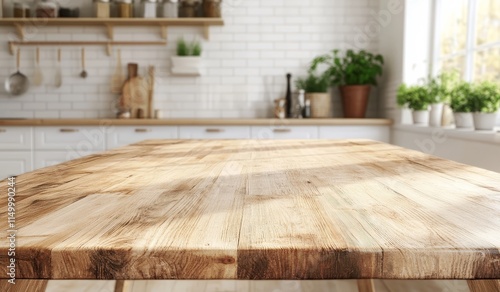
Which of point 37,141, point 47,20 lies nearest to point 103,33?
point 47,20

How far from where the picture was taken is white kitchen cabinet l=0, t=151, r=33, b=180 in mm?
3994

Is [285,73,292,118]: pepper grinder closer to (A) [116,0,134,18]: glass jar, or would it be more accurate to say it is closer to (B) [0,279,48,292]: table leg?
(A) [116,0,134,18]: glass jar

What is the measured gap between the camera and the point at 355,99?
428cm

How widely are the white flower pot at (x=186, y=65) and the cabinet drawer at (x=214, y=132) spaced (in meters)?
0.69

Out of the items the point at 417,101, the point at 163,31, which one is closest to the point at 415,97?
the point at 417,101

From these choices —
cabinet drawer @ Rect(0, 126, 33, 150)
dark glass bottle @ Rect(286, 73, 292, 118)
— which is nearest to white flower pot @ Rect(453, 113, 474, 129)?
dark glass bottle @ Rect(286, 73, 292, 118)

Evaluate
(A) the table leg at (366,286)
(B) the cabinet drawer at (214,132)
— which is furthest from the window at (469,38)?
(A) the table leg at (366,286)

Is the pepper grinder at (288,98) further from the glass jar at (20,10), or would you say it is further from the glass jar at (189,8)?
the glass jar at (20,10)

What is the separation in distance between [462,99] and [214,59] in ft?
7.92

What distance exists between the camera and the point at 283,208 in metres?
0.81

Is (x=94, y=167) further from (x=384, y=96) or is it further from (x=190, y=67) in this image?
(x=384, y=96)

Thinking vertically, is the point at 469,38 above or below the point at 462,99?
above

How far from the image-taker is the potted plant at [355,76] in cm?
422

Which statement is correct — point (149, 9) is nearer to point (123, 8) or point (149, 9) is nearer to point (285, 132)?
point (123, 8)
